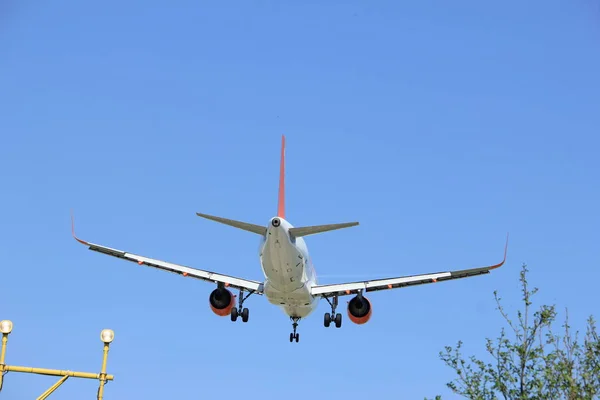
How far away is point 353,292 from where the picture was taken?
68375 mm

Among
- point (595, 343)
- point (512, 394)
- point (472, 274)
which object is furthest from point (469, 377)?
point (472, 274)

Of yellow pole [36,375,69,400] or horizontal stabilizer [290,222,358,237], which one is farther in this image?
horizontal stabilizer [290,222,358,237]

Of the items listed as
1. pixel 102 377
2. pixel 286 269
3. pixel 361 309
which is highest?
pixel 361 309

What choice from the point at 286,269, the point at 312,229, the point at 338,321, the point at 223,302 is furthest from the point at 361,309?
the point at 312,229

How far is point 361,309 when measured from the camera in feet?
222

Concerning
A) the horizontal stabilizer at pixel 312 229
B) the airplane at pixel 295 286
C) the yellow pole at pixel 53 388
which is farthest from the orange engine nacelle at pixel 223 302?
the yellow pole at pixel 53 388

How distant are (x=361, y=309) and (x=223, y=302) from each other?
29.6ft

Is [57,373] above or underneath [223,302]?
underneath

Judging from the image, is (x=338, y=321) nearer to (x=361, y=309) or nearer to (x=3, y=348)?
(x=361, y=309)

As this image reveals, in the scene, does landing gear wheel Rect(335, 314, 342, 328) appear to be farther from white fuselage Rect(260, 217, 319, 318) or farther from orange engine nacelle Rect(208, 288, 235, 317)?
orange engine nacelle Rect(208, 288, 235, 317)

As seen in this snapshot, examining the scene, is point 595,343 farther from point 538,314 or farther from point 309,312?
point 309,312

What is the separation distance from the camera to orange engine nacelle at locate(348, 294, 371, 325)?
67.8 metres

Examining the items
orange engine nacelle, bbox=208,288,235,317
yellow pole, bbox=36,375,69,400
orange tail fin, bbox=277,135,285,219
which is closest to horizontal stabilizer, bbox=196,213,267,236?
orange tail fin, bbox=277,135,285,219

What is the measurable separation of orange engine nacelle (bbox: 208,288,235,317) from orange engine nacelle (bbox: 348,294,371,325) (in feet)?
26.0
